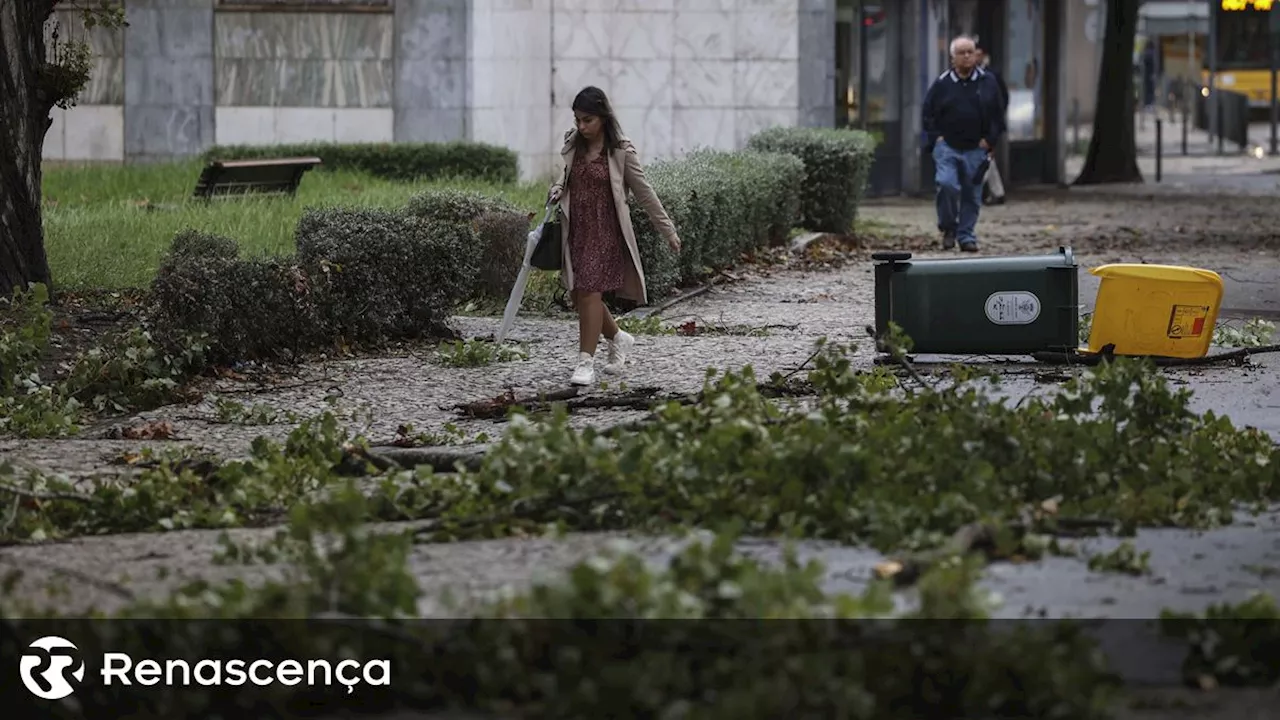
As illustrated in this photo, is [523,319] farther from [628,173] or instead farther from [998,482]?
[998,482]

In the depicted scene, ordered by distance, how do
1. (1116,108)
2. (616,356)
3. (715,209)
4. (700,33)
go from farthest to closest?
(1116,108)
(700,33)
(715,209)
(616,356)

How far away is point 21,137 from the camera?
13.0 meters

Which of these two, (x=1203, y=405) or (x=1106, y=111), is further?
(x=1106, y=111)

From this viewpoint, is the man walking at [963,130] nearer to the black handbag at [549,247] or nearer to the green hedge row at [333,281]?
the green hedge row at [333,281]

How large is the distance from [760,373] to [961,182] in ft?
29.1

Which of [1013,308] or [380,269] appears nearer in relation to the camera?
[1013,308]

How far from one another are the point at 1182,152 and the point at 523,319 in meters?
31.7

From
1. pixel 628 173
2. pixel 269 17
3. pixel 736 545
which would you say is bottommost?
pixel 736 545

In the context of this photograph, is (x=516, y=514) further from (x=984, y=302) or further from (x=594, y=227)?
(x=984, y=302)

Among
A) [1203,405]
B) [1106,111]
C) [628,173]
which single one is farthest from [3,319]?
[1106,111]

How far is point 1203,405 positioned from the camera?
33.4 ft

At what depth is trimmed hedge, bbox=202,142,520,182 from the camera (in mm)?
24297

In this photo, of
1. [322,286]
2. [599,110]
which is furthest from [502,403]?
[322,286]

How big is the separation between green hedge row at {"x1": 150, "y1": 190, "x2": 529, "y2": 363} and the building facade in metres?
12.4
